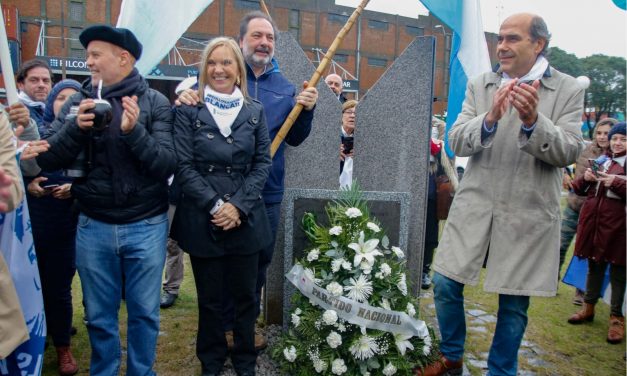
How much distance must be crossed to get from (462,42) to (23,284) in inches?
130

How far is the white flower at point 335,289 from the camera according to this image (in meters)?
3.06

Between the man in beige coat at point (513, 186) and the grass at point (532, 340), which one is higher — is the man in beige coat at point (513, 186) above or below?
above

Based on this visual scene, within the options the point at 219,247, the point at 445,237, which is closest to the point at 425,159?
the point at 445,237

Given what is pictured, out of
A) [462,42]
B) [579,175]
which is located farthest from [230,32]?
[462,42]

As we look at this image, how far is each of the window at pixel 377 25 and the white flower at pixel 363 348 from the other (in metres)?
44.3

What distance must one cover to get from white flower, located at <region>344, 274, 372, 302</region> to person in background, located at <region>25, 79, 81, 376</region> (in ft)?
5.87

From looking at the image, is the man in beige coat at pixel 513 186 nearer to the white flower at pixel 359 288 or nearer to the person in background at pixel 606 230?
the white flower at pixel 359 288

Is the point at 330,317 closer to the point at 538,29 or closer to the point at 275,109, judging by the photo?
the point at 275,109

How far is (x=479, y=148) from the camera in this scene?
2836 millimetres

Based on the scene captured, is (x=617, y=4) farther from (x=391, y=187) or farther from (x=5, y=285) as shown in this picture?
(x=5, y=285)

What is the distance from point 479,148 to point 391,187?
114 cm

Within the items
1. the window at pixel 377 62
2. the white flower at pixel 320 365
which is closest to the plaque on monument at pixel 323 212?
the white flower at pixel 320 365

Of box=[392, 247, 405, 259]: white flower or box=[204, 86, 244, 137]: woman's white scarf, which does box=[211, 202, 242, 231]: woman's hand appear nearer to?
box=[204, 86, 244, 137]: woman's white scarf

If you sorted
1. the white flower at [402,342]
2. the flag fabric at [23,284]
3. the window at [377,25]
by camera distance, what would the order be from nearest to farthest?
the flag fabric at [23,284], the white flower at [402,342], the window at [377,25]
